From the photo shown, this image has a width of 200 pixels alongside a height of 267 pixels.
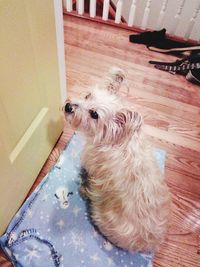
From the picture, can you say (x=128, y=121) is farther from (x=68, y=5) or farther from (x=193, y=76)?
(x=68, y=5)

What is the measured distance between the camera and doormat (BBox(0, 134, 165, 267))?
98cm

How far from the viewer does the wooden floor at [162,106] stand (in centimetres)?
111

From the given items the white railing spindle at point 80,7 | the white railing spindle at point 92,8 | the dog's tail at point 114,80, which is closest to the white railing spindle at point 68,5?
the white railing spindle at point 80,7

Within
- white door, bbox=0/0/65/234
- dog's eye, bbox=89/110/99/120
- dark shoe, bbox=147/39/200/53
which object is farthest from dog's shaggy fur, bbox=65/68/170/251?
dark shoe, bbox=147/39/200/53

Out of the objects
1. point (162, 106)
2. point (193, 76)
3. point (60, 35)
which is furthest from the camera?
point (193, 76)

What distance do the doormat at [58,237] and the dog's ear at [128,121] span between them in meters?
0.51

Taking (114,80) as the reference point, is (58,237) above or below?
below

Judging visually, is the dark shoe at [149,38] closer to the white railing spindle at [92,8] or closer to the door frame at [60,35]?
the white railing spindle at [92,8]

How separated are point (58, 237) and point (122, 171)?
17.0 inches

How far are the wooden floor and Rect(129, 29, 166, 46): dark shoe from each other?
0.07m

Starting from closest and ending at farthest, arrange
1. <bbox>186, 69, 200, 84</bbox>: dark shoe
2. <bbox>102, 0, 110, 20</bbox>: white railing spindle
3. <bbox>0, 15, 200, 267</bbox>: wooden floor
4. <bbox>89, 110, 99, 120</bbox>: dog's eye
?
<bbox>89, 110, 99, 120</bbox>: dog's eye, <bbox>0, 15, 200, 267</bbox>: wooden floor, <bbox>186, 69, 200, 84</bbox>: dark shoe, <bbox>102, 0, 110, 20</bbox>: white railing spindle

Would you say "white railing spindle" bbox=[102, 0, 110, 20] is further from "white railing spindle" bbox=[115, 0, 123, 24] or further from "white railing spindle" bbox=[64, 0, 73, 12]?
"white railing spindle" bbox=[64, 0, 73, 12]

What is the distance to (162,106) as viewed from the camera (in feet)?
5.29

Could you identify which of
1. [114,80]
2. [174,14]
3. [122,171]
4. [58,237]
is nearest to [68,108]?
[114,80]
